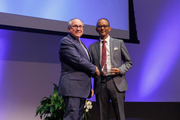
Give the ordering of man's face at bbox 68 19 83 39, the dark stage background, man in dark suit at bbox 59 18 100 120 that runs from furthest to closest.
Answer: the dark stage background
man's face at bbox 68 19 83 39
man in dark suit at bbox 59 18 100 120

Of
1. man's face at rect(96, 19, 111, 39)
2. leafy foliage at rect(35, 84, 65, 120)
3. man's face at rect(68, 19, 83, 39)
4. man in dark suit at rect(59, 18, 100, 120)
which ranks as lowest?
leafy foliage at rect(35, 84, 65, 120)

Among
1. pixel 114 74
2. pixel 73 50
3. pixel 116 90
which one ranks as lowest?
pixel 116 90

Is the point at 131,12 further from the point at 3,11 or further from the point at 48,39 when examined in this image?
the point at 3,11

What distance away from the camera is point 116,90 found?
6.20ft

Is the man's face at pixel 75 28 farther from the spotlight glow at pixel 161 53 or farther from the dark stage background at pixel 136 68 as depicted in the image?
the spotlight glow at pixel 161 53

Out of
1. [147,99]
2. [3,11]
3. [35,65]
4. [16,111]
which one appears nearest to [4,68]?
[35,65]

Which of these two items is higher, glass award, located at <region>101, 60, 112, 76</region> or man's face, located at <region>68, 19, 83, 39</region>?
man's face, located at <region>68, 19, 83, 39</region>

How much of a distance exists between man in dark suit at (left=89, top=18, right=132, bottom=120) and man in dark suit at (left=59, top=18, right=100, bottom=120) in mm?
241

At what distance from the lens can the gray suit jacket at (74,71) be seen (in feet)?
5.37

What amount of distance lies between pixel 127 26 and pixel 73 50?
224cm

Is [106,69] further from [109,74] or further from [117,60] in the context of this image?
[117,60]

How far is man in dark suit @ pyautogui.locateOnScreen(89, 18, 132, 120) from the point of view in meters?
1.89

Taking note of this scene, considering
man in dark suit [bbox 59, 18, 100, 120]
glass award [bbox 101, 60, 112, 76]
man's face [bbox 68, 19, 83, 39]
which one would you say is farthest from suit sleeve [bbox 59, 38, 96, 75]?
glass award [bbox 101, 60, 112, 76]

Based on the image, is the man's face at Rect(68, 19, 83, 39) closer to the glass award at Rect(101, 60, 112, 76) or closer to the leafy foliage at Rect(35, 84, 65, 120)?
the glass award at Rect(101, 60, 112, 76)
